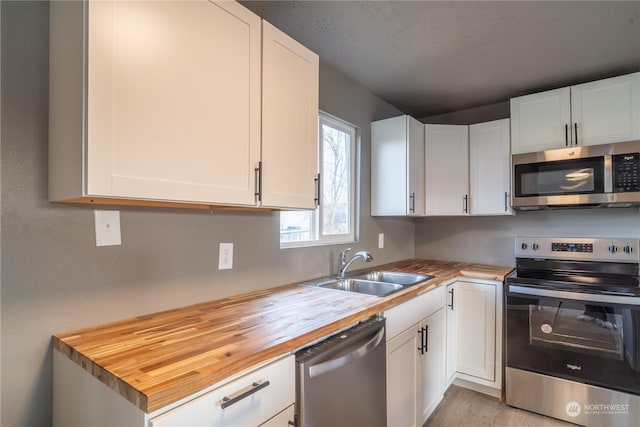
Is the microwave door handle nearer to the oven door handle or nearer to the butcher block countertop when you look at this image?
the oven door handle

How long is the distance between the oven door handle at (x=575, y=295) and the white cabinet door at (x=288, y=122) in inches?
61.8

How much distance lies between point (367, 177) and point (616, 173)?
1635 mm

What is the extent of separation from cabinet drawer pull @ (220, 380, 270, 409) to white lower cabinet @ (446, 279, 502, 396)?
180 cm

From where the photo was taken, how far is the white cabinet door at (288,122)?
1353 millimetres

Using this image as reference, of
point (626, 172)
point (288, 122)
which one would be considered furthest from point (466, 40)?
point (626, 172)

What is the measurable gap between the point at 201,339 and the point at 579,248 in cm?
263

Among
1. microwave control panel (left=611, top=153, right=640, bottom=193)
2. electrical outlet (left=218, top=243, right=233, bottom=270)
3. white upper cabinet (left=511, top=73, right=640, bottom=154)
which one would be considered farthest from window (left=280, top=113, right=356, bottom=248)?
microwave control panel (left=611, top=153, right=640, bottom=193)

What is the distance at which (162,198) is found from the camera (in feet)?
3.31

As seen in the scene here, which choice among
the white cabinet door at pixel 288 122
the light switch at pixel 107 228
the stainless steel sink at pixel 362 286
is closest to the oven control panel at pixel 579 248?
the stainless steel sink at pixel 362 286

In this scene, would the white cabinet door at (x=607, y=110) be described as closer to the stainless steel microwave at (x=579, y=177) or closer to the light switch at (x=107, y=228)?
the stainless steel microwave at (x=579, y=177)

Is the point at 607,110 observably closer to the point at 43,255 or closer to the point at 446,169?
the point at 446,169

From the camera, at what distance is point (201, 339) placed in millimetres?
1000

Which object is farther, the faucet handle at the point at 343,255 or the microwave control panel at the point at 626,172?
the faucet handle at the point at 343,255

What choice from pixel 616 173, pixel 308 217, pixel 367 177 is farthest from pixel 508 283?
pixel 308 217
